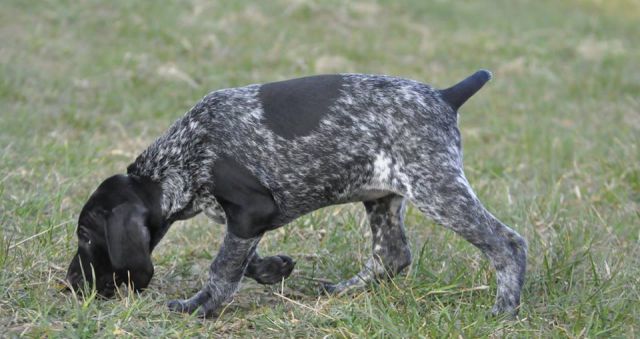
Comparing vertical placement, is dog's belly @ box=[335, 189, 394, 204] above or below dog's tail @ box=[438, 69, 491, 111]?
below

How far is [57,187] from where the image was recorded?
5734mm

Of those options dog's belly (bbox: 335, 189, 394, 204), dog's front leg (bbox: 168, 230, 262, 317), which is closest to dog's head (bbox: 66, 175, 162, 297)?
dog's front leg (bbox: 168, 230, 262, 317)

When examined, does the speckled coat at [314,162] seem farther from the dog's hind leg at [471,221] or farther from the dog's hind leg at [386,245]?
the dog's hind leg at [386,245]

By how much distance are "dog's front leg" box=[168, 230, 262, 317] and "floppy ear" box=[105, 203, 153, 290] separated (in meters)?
0.29

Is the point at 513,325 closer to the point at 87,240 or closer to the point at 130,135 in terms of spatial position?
the point at 87,240

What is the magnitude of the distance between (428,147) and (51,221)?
2.12m

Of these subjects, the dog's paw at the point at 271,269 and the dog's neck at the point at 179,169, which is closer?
the dog's neck at the point at 179,169

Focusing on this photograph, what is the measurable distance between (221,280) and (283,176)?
22.6 inches

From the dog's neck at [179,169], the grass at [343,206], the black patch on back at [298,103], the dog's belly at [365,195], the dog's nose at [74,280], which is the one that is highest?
the black patch on back at [298,103]

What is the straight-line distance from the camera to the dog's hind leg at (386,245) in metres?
4.73

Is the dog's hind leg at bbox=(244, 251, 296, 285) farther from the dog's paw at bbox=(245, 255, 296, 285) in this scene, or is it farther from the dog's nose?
the dog's nose

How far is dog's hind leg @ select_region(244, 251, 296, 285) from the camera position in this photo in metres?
4.66

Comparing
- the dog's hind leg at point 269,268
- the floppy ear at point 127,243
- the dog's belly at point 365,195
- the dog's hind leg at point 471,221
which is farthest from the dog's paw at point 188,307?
the dog's hind leg at point 471,221

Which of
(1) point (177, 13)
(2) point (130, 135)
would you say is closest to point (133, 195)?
(2) point (130, 135)
